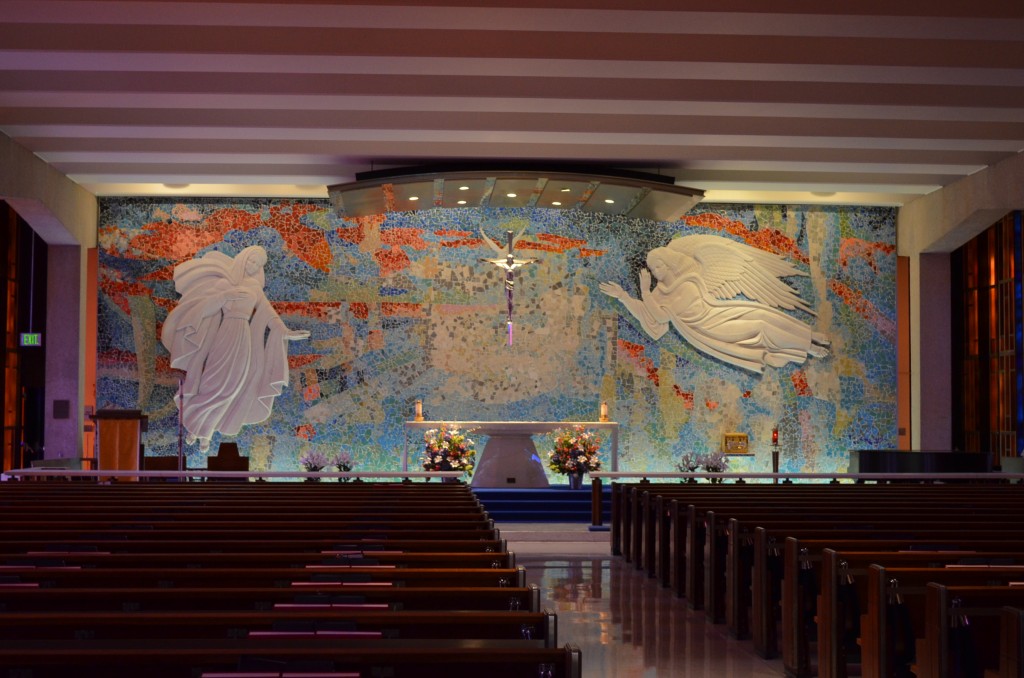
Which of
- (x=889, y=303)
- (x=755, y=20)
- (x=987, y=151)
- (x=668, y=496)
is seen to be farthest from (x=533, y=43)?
(x=889, y=303)

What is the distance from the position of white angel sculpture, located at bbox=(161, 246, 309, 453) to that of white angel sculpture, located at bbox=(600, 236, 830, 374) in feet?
15.8

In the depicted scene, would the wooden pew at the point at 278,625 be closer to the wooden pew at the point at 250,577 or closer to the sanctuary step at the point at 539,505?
the wooden pew at the point at 250,577

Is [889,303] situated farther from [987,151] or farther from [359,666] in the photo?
[359,666]

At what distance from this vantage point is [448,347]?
16000mm

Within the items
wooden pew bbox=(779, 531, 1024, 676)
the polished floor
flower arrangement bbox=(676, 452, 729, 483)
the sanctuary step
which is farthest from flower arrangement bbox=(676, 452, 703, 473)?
wooden pew bbox=(779, 531, 1024, 676)

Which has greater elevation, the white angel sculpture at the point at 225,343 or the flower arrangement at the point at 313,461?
the white angel sculpture at the point at 225,343

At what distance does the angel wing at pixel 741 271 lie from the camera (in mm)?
16266

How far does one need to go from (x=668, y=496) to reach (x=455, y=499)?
64.3 inches

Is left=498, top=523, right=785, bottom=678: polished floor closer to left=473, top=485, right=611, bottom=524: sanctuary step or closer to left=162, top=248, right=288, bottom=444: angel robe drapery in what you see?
left=473, top=485, right=611, bottom=524: sanctuary step

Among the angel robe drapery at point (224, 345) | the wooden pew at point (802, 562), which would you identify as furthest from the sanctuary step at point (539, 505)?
the wooden pew at point (802, 562)

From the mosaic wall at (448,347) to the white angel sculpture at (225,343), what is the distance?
7.0 inches

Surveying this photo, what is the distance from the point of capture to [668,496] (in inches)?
336

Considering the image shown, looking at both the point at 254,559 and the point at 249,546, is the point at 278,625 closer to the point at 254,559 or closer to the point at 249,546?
the point at 254,559

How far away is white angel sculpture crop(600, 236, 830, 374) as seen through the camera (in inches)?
636
